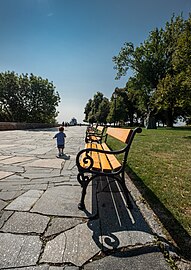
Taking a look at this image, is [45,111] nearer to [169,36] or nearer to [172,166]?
[169,36]

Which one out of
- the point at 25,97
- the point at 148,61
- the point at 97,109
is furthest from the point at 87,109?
the point at 148,61

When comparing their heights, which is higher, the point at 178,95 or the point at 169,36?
the point at 169,36

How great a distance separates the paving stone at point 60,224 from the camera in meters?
2.01

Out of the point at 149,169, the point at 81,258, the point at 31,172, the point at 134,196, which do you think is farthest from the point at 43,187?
the point at 149,169

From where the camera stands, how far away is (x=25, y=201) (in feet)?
9.04

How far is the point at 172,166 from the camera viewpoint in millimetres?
5070

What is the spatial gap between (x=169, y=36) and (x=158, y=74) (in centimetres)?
570

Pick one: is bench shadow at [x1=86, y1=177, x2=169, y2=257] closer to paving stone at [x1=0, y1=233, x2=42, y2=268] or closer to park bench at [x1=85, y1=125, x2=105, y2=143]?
paving stone at [x1=0, y1=233, x2=42, y2=268]

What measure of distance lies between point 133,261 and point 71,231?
720 millimetres

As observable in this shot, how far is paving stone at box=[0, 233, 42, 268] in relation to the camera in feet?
5.23

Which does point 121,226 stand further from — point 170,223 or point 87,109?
point 87,109

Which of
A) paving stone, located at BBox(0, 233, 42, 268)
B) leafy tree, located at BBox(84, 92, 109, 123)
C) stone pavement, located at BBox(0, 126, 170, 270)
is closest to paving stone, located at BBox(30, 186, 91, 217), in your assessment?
stone pavement, located at BBox(0, 126, 170, 270)

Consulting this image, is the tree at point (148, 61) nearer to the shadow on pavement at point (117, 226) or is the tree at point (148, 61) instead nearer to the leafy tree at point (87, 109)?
the shadow on pavement at point (117, 226)

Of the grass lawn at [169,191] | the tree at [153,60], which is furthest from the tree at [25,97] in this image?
the grass lawn at [169,191]
